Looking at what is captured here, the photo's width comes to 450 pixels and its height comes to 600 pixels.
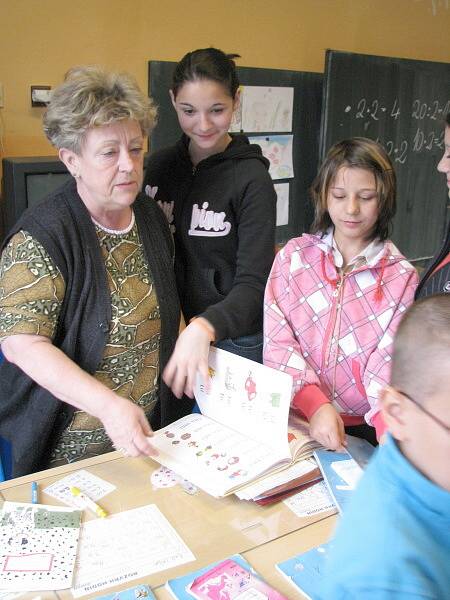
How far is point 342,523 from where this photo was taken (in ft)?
2.64

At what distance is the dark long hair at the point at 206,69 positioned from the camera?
171cm

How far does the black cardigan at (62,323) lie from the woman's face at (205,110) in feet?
1.31

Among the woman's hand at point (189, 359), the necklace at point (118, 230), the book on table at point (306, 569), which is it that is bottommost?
the book on table at point (306, 569)

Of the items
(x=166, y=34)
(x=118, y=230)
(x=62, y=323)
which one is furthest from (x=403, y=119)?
(x=62, y=323)

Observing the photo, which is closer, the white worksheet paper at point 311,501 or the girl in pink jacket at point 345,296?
the white worksheet paper at point 311,501

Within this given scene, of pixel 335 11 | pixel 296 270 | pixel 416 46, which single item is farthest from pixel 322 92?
pixel 296 270

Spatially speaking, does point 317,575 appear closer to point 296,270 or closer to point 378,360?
point 378,360

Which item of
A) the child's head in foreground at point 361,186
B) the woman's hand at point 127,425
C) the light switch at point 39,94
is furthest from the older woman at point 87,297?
the light switch at point 39,94

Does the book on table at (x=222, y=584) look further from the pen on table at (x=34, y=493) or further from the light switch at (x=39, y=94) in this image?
the light switch at (x=39, y=94)

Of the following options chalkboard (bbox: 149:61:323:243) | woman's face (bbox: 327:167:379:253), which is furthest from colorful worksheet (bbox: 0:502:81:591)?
chalkboard (bbox: 149:61:323:243)

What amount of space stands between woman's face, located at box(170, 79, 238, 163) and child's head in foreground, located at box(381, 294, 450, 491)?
1.08 m

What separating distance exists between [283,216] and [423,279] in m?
2.72

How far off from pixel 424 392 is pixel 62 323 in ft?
3.16

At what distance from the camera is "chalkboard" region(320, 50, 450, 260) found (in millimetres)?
4191
